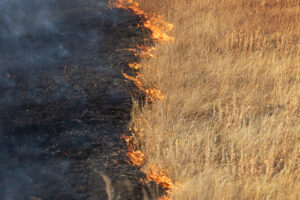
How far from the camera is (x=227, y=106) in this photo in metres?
3.39

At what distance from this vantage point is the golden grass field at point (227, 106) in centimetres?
277

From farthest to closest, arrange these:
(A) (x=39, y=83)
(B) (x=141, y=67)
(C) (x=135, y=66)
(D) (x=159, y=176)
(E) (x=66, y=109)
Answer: (C) (x=135, y=66)
(B) (x=141, y=67)
(A) (x=39, y=83)
(E) (x=66, y=109)
(D) (x=159, y=176)

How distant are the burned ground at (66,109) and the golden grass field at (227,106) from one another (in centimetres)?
37

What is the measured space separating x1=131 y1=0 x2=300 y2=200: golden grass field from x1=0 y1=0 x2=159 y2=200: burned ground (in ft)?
1.21

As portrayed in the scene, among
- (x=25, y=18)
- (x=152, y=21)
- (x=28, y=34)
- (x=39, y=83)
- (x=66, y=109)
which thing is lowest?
(x=66, y=109)

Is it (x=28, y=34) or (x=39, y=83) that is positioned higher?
(x=28, y=34)

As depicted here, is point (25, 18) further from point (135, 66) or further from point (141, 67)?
point (141, 67)

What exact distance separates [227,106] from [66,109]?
6.05 ft

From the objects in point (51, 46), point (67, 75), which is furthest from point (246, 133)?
point (51, 46)

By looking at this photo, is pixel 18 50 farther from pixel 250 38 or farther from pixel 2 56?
pixel 250 38

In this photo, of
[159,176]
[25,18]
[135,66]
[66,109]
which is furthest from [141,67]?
[25,18]

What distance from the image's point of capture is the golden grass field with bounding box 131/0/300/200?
277 centimetres

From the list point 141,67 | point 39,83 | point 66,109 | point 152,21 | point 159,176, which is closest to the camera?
point 159,176

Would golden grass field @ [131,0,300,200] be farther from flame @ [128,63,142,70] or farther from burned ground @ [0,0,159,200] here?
burned ground @ [0,0,159,200]
